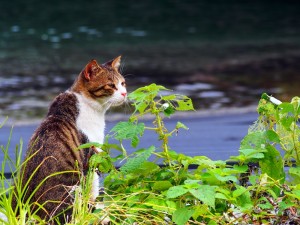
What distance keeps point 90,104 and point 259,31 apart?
418 inches

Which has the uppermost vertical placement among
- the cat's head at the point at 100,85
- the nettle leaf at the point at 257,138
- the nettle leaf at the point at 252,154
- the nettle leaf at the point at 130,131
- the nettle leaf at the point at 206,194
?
the cat's head at the point at 100,85

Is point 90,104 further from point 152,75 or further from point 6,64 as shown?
point 6,64

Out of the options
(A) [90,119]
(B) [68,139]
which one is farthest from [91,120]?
(B) [68,139]

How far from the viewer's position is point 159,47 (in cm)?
1415

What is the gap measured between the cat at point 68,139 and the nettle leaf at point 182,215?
1.87 feet

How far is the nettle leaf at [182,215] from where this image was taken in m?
3.71

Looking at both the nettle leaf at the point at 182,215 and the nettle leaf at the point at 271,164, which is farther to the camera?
the nettle leaf at the point at 271,164

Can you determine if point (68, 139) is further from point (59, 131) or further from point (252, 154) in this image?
point (252, 154)

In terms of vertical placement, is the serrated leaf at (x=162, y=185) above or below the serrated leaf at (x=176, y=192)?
above

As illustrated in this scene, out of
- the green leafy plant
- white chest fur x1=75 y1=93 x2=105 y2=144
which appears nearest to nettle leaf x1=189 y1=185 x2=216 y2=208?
the green leafy plant

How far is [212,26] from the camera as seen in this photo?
16109 mm

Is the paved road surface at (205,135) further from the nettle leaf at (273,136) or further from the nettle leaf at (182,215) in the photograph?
the nettle leaf at (182,215)

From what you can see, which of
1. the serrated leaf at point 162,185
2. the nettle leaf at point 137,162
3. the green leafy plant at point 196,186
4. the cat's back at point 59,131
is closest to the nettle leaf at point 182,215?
the green leafy plant at point 196,186

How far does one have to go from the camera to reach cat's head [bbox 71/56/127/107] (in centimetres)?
534
